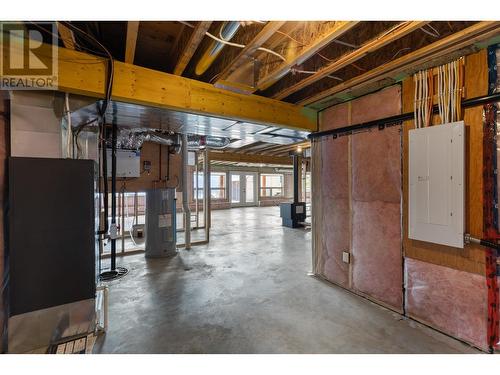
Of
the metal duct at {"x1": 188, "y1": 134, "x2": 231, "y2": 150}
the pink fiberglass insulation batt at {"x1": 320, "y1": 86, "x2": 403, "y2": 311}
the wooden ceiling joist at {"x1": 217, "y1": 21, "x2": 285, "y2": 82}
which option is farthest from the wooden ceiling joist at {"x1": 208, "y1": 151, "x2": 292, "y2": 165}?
the wooden ceiling joist at {"x1": 217, "y1": 21, "x2": 285, "y2": 82}

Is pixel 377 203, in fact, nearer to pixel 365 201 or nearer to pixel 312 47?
pixel 365 201

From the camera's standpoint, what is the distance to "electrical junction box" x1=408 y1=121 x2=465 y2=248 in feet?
5.67

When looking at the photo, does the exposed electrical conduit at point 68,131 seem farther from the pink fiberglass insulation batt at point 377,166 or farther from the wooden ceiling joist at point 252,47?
the pink fiberglass insulation batt at point 377,166

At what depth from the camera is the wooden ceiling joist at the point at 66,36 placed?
1462 mm

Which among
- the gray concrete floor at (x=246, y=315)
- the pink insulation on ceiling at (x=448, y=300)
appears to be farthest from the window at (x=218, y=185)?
the pink insulation on ceiling at (x=448, y=300)

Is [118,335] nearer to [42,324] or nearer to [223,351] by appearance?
[42,324]

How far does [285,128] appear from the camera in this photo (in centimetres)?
293

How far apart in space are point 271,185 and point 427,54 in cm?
1145

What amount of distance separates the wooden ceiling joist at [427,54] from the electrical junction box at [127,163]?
3.47 m

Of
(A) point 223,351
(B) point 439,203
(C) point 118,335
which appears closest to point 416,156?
(B) point 439,203

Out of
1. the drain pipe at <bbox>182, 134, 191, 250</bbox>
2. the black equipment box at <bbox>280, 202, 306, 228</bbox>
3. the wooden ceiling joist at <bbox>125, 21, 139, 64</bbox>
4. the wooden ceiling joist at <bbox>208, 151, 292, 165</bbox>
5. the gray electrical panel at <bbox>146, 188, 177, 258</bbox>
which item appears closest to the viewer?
the wooden ceiling joist at <bbox>125, 21, 139, 64</bbox>

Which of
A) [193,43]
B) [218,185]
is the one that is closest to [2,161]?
[193,43]

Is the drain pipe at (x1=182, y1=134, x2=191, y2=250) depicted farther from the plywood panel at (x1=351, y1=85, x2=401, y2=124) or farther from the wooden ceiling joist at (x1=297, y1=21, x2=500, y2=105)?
the plywood panel at (x1=351, y1=85, x2=401, y2=124)

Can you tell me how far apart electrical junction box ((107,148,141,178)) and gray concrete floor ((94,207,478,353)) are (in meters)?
1.57
